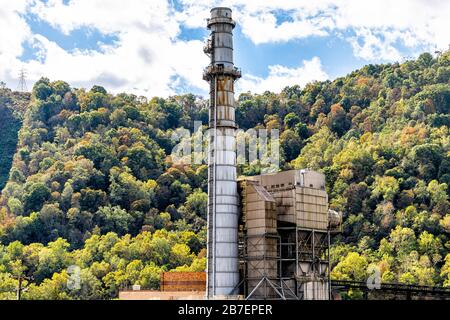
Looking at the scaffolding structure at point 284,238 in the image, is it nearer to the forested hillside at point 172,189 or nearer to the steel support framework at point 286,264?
the steel support framework at point 286,264

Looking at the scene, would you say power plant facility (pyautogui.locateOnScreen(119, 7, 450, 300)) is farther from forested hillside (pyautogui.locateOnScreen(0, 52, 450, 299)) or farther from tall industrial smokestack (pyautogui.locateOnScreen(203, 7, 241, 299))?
forested hillside (pyautogui.locateOnScreen(0, 52, 450, 299))

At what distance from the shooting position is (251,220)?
76.1 meters

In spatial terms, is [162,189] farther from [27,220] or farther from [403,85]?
[403,85]

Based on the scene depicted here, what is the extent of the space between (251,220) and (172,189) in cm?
9119

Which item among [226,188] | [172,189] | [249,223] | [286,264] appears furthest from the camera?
[172,189]

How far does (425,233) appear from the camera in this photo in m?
130

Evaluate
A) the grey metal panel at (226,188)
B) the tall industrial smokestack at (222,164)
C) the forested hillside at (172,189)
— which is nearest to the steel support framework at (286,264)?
the tall industrial smokestack at (222,164)

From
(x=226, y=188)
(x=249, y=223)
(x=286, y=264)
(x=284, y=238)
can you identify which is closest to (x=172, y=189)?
(x=284, y=238)

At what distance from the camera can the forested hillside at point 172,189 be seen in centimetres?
12838

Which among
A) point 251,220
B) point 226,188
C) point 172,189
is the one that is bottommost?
point 251,220

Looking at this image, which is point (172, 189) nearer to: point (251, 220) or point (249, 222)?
point (249, 222)

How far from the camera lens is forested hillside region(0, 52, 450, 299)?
5054 inches

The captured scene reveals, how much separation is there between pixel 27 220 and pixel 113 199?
18882 millimetres
